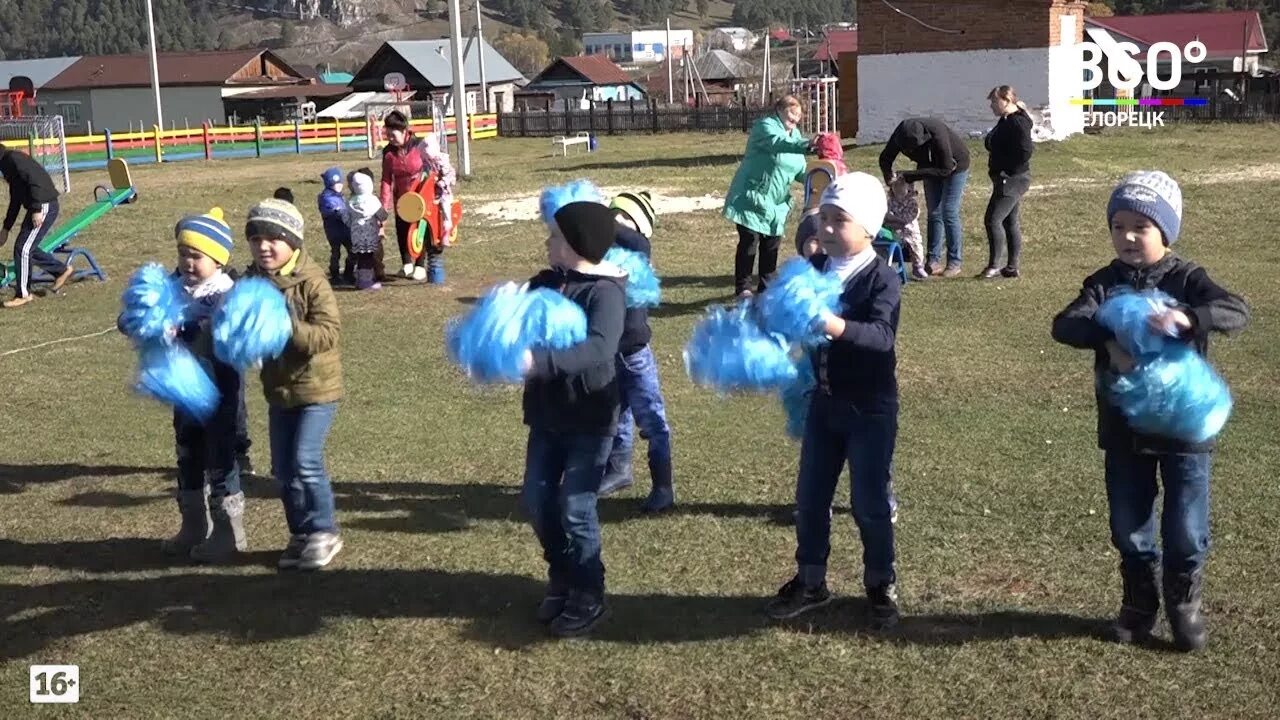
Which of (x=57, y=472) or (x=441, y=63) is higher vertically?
(x=441, y=63)

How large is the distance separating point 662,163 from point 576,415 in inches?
1068

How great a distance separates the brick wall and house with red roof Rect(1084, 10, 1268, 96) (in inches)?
1241

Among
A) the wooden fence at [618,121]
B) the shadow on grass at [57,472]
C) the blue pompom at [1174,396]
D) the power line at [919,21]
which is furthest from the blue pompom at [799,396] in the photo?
the wooden fence at [618,121]

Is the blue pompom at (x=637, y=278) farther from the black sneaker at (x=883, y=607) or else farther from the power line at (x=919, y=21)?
the power line at (x=919, y=21)

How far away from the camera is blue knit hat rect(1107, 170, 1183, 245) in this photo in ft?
15.5

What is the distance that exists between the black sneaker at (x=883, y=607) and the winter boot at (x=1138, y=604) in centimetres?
85

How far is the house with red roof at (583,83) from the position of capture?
278 feet

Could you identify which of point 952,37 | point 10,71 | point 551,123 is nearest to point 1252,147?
point 952,37

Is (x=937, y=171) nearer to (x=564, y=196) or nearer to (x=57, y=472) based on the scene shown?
(x=564, y=196)

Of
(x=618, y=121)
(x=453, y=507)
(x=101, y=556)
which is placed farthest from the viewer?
(x=618, y=121)

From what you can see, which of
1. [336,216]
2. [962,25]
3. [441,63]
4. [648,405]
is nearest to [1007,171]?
[336,216]

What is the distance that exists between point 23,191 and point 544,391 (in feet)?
36.5

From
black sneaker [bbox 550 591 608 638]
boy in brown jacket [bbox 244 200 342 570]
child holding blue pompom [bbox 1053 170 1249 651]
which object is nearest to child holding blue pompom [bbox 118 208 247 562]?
boy in brown jacket [bbox 244 200 342 570]

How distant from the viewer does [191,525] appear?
255 inches
